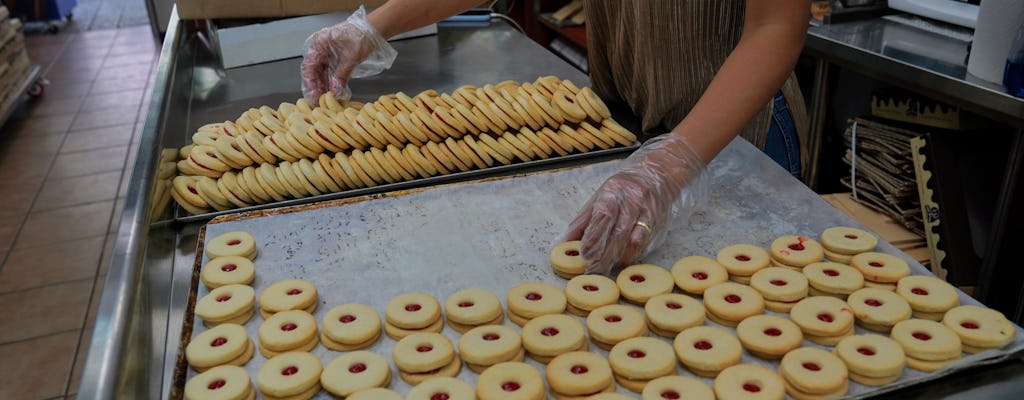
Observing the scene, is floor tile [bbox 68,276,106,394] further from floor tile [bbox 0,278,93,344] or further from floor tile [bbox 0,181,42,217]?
floor tile [bbox 0,181,42,217]

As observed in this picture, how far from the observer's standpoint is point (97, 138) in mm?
5328

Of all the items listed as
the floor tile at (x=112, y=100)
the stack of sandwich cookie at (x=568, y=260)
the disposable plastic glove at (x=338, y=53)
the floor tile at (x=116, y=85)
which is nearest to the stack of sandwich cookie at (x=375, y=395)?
the stack of sandwich cookie at (x=568, y=260)

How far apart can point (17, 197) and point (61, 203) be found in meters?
0.34

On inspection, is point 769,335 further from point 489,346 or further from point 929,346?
point 489,346

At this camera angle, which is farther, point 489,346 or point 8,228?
point 8,228

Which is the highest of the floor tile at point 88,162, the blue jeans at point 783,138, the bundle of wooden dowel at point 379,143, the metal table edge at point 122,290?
the metal table edge at point 122,290

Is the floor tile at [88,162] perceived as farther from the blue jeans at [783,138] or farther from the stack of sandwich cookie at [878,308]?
the stack of sandwich cookie at [878,308]

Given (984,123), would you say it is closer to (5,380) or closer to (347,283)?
(347,283)

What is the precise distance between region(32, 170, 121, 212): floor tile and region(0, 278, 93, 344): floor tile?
97cm

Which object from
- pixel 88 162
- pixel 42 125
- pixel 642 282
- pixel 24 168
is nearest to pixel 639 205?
pixel 642 282

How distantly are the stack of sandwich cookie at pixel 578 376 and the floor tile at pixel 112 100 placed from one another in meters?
5.80

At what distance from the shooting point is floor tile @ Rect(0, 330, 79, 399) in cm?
293

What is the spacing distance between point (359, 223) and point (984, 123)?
79.2 inches

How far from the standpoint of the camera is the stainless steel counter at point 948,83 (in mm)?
2141
